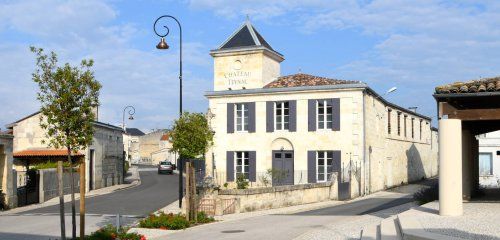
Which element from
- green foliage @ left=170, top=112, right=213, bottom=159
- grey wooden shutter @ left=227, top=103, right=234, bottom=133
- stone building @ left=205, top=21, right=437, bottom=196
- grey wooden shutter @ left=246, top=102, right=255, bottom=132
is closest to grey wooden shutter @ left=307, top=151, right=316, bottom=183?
stone building @ left=205, top=21, right=437, bottom=196

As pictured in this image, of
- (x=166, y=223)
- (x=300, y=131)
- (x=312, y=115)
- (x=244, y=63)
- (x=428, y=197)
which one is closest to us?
(x=166, y=223)

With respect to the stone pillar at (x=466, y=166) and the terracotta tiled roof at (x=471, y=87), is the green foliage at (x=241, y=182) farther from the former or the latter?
the terracotta tiled roof at (x=471, y=87)

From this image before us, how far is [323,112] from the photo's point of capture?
33625 mm

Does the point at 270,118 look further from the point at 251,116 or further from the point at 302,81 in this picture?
the point at 302,81

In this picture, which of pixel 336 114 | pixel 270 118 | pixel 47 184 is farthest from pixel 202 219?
pixel 270 118

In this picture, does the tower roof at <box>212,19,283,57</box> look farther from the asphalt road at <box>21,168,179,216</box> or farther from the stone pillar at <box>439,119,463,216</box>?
the stone pillar at <box>439,119,463,216</box>

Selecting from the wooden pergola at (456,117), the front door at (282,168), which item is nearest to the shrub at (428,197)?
the wooden pergola at (456,117)

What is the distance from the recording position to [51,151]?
36.4 m

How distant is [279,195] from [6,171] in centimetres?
1180

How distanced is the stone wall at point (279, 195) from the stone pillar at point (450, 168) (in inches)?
439

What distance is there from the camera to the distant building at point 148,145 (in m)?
113

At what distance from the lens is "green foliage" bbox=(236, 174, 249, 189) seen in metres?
31.1

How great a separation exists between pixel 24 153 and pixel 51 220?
1697 cm

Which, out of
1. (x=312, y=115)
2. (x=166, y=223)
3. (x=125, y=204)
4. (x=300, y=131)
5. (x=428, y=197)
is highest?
(x=312, y=115)
